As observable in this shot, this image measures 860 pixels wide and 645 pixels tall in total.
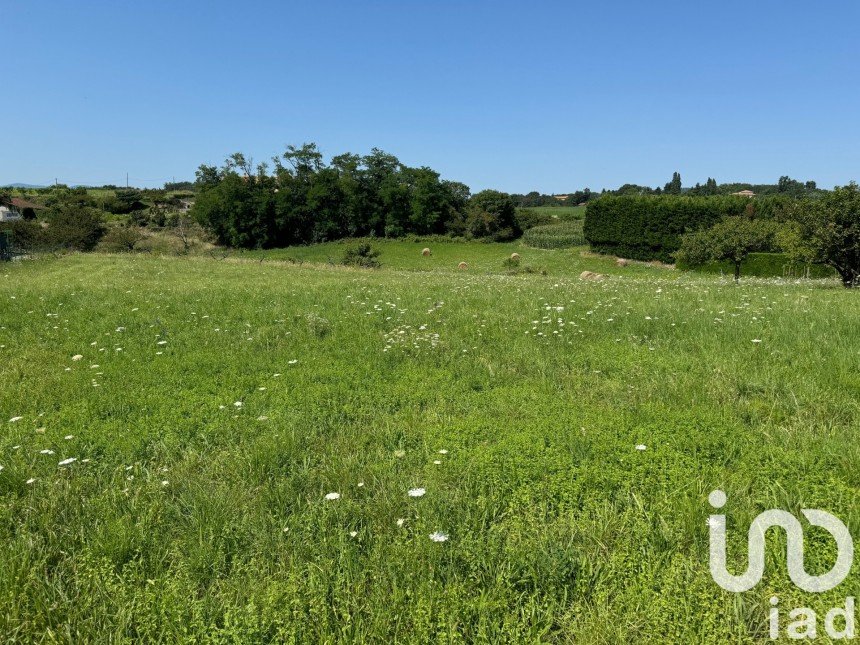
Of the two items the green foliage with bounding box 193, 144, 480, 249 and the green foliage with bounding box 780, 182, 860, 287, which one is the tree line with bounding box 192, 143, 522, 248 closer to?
the green foliage with bounding box 193, 144, 480, 249

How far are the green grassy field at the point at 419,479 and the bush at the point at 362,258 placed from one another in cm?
3298

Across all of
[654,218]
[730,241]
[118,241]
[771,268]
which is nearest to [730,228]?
[730,241]

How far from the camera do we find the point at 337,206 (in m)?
76.9

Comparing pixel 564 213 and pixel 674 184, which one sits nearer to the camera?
pixel 564 213

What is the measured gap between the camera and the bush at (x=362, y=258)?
44.8 meters

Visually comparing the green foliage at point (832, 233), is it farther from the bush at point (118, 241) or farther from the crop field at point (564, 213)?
the crop field at point (564, 213)

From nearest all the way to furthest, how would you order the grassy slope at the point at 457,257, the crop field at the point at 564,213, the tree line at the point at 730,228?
the tree line at the point at 730,228, the grassy slope at the point at 457,257, the crop field at the point at 564,213

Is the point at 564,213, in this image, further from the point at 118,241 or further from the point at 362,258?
the point at 118,241

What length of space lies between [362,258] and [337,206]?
31511 mm

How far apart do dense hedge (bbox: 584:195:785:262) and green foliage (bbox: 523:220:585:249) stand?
8499mm

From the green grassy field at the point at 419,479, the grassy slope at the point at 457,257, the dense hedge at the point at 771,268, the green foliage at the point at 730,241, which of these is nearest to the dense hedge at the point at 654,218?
the grassy slope at the point at 457,257

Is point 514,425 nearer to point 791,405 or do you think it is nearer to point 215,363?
point 791,405

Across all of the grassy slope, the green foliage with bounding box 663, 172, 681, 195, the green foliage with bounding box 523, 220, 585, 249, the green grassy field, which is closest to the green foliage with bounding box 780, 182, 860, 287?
the green grassy field

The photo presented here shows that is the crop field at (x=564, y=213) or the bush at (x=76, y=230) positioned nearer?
the bush at (x=76, y=230)
